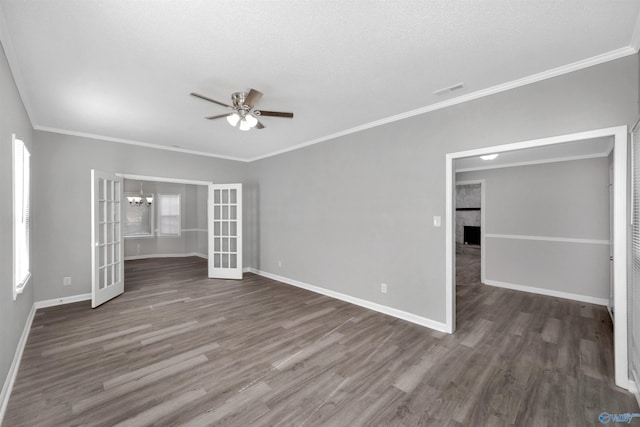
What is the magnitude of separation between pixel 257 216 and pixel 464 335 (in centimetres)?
457

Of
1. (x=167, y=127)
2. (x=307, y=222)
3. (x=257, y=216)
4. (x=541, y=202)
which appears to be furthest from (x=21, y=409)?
(x=541, y=202)

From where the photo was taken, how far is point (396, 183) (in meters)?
3.63

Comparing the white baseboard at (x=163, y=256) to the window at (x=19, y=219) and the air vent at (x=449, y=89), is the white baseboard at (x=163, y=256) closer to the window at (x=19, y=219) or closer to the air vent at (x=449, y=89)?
the window at (x=19, y=219)

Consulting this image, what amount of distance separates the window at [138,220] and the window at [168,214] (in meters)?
0.26

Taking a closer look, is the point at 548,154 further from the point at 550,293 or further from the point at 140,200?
the point at 140,200

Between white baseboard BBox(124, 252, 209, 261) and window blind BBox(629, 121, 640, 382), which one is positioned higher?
window blind BBox(629, 121, 640, 382)

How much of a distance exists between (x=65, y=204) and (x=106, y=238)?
0.77 metres

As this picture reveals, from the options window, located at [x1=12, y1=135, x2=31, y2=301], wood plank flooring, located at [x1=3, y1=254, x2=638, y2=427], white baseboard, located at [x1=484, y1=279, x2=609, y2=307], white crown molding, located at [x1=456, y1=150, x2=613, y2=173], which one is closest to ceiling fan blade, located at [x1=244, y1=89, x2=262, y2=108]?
window, located at [x1=12, y1=135, x2=31, y2=301]

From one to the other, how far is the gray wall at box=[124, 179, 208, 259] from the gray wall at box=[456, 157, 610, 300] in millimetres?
7860

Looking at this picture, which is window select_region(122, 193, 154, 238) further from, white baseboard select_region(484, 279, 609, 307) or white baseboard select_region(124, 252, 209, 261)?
white baseboard select_region(484, 279, 609, 307)

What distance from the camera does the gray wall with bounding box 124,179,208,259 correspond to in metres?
8.34

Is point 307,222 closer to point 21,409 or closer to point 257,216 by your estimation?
point 257,216

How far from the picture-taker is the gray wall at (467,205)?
9336 millimetres

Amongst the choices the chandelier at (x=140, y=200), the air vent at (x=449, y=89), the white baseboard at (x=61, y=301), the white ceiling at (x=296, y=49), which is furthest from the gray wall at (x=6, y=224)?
the chandelier at (x=140, y=200)
